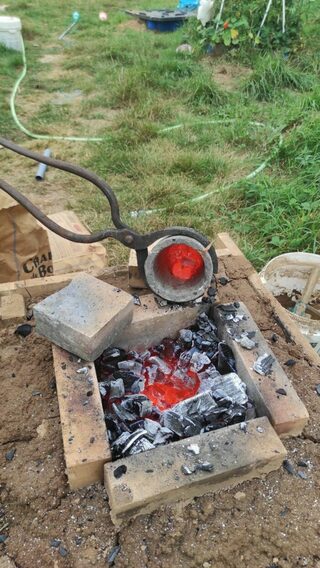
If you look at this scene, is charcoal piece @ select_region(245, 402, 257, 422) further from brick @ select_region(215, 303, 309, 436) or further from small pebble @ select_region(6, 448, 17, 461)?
small pebble @ select_region(6, 448, 17, 461)

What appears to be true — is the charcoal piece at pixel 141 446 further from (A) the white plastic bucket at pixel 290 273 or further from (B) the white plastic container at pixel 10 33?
(B) the white plastic container at pixel 10 33

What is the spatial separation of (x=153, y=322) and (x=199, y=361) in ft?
0.84

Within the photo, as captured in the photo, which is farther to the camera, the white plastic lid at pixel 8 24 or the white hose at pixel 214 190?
the white plastic lid at pixel 8 24

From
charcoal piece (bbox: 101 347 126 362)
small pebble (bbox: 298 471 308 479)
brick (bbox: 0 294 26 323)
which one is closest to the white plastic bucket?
charcoal piece (bbox: 101 347 126 362)

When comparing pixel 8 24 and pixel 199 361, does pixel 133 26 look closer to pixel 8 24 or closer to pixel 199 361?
pixel 8 24

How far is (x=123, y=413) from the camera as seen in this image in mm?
1812

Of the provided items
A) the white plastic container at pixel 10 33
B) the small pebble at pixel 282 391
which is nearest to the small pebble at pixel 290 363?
the small pebble at pixel 282 391

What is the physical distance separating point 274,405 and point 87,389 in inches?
27.0

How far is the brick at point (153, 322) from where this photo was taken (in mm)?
2045

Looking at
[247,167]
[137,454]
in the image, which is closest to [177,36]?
[247,167]

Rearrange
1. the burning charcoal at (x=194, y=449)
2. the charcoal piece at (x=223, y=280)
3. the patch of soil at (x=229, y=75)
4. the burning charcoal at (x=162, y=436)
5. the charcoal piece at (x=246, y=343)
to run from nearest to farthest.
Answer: the burning charcoal at (x=194, y=449), the burning charcoal at (x=162, y=436), the charcoal piece at (x=246, y=343), the charcoal piece at (x=223, y=280), the patch of soil at (x=229, y=75)

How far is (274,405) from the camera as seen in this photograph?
174cm

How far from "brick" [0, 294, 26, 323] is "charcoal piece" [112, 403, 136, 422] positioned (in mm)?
647

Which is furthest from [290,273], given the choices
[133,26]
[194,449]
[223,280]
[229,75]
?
[133,26]
